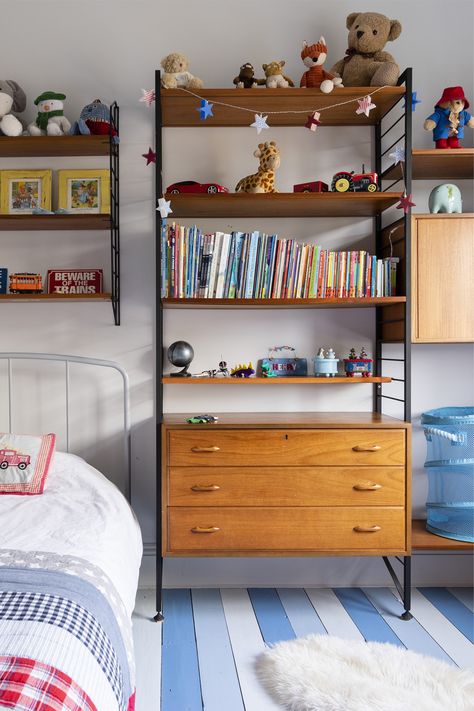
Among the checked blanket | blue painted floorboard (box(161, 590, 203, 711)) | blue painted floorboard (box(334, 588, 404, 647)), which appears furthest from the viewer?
blue painted floorboard (box(334, 588, 404, 647))

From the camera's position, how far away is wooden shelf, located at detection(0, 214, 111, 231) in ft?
7.75

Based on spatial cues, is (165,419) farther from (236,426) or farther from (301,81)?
(301,81)

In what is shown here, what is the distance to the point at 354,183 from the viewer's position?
7.77 ft

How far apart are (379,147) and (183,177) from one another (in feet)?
2.85

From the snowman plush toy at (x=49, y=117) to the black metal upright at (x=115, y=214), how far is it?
199 mm

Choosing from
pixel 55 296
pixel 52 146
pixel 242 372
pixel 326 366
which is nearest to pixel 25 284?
pixel 55 296

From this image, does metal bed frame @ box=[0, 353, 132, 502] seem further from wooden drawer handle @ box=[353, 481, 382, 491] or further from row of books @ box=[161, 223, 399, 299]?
wooden drawer handle @ box=[353, 481, 382, 491]

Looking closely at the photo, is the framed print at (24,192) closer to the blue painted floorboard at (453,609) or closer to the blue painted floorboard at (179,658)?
the blue painted floorboard at (179,658)

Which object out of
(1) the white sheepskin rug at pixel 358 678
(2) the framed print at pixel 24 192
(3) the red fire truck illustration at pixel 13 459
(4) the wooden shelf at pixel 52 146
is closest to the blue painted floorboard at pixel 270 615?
(1) the white sheepskin rug at pixel 358 678

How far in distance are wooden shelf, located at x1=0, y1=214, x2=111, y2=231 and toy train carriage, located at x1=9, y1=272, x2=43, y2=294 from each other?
0.67 ft

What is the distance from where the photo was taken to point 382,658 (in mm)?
1916

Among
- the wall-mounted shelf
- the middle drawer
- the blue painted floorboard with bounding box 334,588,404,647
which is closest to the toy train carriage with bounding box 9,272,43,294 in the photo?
the wall-mounted shelf

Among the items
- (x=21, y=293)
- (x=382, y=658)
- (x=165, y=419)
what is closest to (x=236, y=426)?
(x=165, y=419)

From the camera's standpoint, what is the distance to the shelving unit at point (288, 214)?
7.45 ft
